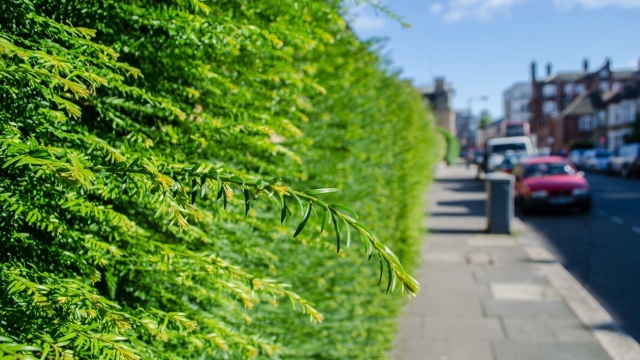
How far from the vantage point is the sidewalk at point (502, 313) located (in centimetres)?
586

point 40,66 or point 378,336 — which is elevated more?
point 40,66

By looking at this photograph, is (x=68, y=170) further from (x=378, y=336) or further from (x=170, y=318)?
(x=378, y=336)

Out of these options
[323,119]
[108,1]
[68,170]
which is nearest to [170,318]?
[68,170]

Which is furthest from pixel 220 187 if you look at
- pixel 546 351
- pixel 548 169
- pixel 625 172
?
pixel 625 172

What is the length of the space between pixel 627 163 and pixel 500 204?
26.2m

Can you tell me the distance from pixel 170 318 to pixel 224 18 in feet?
2.93

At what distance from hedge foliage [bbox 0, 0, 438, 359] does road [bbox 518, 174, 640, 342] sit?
6022mm

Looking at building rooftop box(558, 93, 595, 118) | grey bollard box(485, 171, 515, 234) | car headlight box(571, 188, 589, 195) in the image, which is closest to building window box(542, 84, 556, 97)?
building rooftop box(558, 93, 595, 118)

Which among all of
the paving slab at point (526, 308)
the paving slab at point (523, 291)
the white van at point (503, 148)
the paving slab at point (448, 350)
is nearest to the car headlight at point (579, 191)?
the paving slab at point (523, 291)

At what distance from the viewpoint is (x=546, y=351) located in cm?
582

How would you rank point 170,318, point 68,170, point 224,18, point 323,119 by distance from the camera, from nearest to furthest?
point 68,170 → point 170,318 → point 224,18 → point 323,119

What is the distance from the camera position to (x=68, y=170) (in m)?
1.12

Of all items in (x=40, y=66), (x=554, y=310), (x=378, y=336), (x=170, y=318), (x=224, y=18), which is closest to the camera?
(x=40, y=66)

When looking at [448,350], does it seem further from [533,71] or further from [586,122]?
[533,71]
